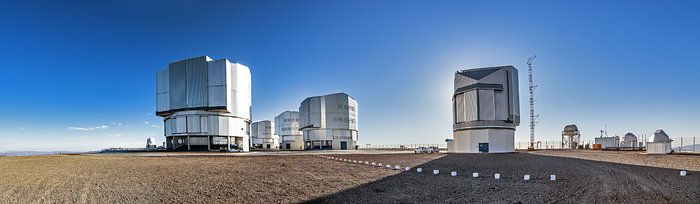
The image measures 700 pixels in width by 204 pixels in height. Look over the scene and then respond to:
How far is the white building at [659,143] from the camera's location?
136 feet

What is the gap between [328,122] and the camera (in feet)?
266

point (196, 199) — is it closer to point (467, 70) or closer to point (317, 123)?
point (467, 70)

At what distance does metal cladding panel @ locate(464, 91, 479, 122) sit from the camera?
145ft

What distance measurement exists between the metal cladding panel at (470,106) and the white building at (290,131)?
66964 millimetres

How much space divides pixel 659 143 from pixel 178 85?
220 ft

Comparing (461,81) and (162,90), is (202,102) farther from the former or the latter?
(461,81)

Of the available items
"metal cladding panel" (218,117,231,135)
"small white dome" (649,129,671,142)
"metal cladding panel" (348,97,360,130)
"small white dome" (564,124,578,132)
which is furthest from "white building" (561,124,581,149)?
"metal cladding panel" (218,117,231,135)

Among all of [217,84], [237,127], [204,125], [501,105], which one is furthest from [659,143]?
[204,125]

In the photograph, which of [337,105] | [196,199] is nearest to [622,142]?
[337,105]

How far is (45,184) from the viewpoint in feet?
45.2

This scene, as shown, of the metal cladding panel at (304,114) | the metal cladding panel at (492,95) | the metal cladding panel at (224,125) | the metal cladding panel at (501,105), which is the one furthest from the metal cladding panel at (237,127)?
the metal cladding panel at (501,105)

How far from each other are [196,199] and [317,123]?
70956 millimetres

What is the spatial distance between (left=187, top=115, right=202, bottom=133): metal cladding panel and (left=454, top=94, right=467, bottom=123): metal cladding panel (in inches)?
1589

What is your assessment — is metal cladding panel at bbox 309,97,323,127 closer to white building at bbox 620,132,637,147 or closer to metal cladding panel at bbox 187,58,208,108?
metal cladding panel at bbox 187,58,208,108
